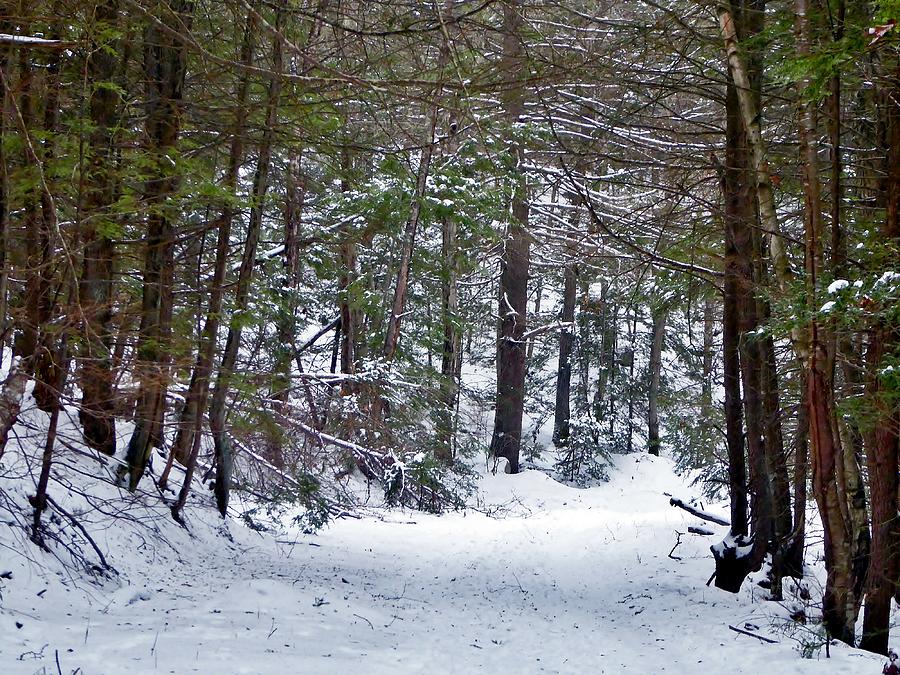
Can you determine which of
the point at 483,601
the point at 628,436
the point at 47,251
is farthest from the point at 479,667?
the point at 628,436

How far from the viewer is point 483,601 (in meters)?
7.88

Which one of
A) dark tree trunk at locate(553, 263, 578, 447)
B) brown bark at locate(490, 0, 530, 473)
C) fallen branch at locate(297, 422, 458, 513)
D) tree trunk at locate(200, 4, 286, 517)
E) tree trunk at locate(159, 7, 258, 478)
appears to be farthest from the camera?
dark tree trunk at locate(553, 263, 578, 447)

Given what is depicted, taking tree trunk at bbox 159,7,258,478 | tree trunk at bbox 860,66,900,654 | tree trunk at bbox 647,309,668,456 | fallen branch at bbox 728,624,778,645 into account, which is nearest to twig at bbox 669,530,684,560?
fallen branch at bbox 728,624,778,645

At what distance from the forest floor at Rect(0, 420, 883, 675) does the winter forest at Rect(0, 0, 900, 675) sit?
47 millimetres

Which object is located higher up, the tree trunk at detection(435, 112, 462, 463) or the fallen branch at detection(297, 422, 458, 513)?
the tree trunk at detection(435, 112, 462, 463)

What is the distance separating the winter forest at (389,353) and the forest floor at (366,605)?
0.16ft

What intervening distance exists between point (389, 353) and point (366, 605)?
6732 mm

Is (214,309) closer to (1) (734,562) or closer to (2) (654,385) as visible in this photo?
(1) (734,562)

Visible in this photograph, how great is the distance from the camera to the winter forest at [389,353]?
17.1ft

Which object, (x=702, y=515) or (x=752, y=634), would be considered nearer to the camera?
(x=752, y=634)

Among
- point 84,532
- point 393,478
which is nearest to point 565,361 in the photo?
point 393,478

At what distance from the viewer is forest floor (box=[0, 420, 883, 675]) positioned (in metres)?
4.87

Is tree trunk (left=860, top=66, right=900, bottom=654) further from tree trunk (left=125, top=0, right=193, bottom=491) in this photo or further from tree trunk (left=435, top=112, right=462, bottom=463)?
tree trunk (left=435, top=112, right=462, bottom=463)

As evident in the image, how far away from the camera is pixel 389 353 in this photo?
13375 mm
